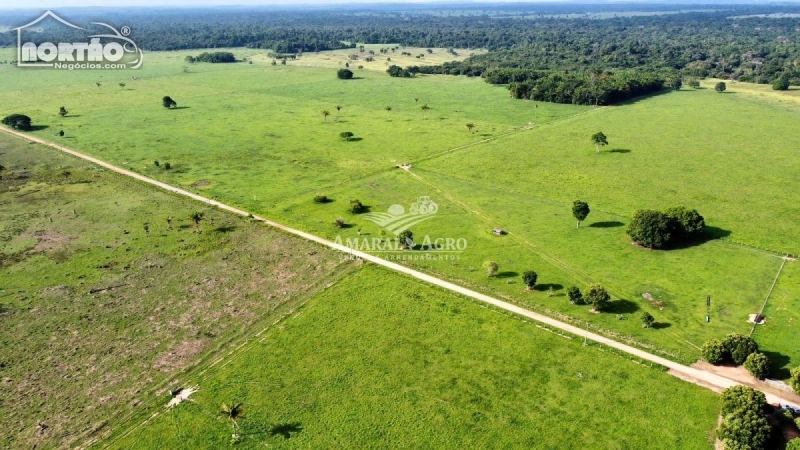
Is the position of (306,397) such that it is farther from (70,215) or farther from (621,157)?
(621,157)

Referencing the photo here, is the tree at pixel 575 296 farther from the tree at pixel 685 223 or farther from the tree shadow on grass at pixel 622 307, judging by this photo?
the tree at pixel 685 223

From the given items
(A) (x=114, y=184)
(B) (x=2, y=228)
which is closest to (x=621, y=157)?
(A) (x=114, y=184)

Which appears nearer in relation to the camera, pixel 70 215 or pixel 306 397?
pixel 306 397

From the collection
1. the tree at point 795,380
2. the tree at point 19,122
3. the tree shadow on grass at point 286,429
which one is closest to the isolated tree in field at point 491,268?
the tree at point 795,380

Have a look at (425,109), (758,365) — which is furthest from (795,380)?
(425,109)

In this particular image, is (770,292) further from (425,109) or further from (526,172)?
(425,109)
